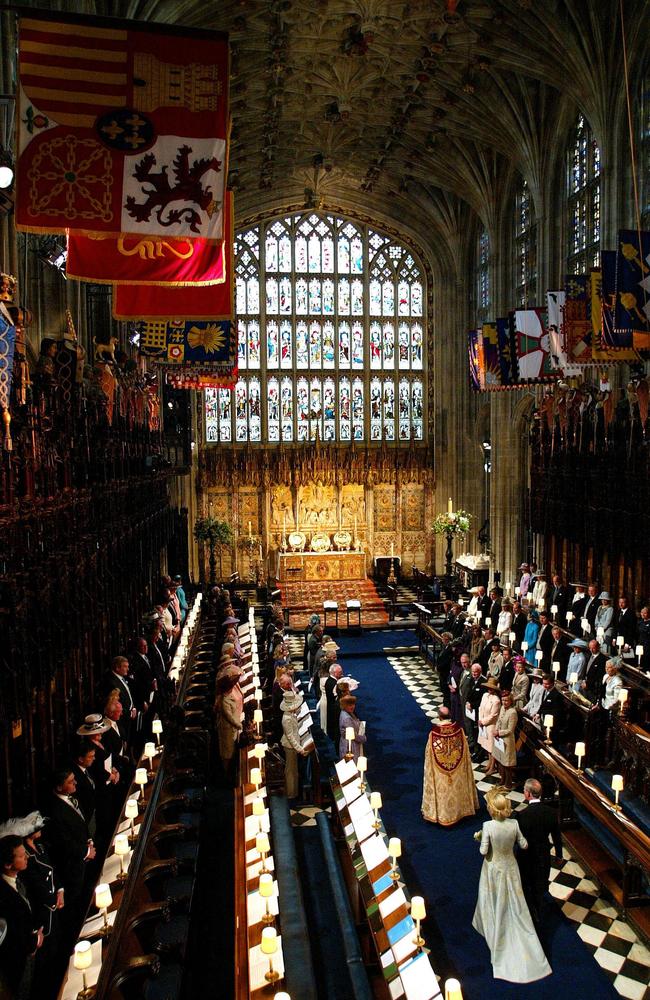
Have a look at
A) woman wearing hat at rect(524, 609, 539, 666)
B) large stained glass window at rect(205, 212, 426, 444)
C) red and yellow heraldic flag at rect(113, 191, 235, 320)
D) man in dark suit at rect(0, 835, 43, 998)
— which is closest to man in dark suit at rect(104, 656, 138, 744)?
man in dark suit at rect(0, 835, 43, 998)

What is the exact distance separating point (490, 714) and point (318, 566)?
15071 millimetres

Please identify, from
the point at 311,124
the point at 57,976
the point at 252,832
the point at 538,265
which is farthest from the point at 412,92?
the point at 57,976

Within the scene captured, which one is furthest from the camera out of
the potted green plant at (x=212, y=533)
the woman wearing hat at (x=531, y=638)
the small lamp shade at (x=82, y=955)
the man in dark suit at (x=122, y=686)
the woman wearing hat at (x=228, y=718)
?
the potted green plant at (x=212, y=533)

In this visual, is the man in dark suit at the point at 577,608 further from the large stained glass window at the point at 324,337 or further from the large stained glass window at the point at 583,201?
the large stained glass window at the point at 324,337

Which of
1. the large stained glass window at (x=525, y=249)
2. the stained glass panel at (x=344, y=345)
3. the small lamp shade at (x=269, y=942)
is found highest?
the large stained glass window at (x=525, y=249)

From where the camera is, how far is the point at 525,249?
21531 mm

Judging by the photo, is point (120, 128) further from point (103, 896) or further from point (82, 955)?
point (82, 955)

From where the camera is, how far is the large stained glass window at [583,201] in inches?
692

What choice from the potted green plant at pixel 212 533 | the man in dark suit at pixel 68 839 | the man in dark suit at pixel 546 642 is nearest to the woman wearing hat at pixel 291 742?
the man in dark suit at pixel 68 839

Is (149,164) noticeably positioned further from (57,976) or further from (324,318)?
(324,318)

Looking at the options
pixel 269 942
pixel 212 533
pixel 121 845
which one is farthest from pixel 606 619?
pixel 212 533

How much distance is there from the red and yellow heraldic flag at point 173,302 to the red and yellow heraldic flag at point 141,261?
116 cm

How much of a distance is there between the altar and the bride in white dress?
18.5m

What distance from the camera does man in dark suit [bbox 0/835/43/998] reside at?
4.52m
